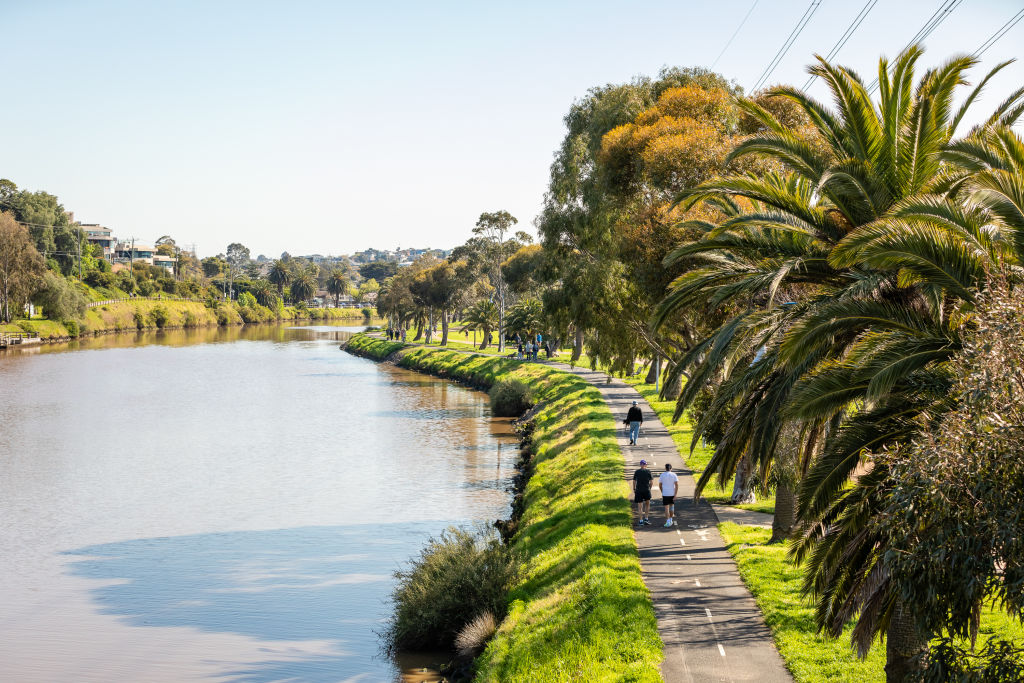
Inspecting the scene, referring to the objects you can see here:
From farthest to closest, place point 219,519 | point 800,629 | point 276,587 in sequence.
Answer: point 219,519 < point 276,587 < point 800,629

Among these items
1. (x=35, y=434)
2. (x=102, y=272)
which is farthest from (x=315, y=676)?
(x=102, y=272)

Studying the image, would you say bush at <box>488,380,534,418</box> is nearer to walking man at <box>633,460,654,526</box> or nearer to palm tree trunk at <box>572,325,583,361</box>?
palm tree trunk at <box>572,325,583,361</box>

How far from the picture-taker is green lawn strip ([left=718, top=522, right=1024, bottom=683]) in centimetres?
1304

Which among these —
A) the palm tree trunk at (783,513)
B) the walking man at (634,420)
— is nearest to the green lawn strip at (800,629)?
the palm tree trunk at (783,513)

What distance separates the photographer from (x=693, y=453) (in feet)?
104

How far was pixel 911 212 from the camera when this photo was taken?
35.2ft

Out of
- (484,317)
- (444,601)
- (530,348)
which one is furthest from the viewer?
(484,317)

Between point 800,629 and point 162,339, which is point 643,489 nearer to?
point 800,629

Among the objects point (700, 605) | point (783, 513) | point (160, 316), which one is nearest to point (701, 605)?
point (700, 605)

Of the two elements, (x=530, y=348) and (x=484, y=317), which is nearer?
(x=530, y=348)

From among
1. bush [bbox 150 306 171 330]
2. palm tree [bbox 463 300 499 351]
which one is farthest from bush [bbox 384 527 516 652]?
bush [bbox 150 306 171 330]

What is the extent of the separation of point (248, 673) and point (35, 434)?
3128 centimetres

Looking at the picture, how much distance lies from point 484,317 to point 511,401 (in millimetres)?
39439

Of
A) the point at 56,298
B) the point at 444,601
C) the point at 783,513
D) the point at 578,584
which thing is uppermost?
the point at 56,298
